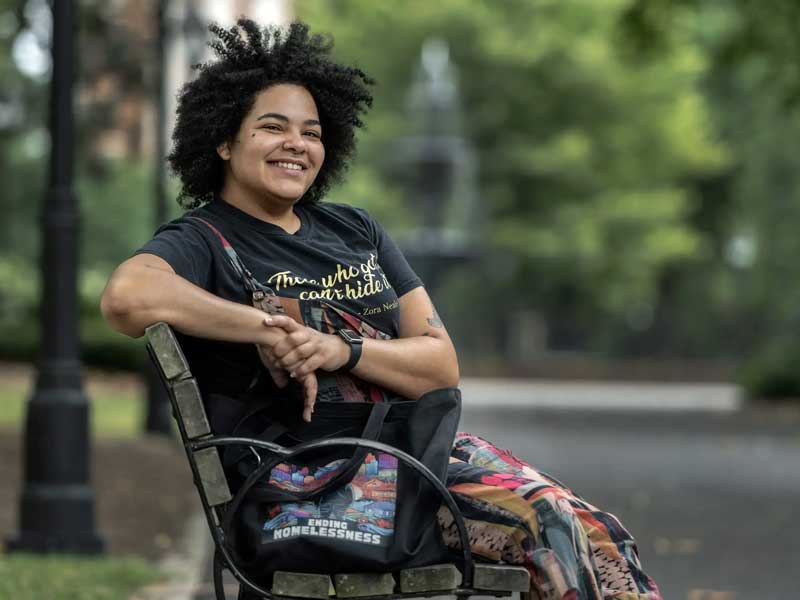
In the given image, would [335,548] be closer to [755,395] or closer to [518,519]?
[518,519]

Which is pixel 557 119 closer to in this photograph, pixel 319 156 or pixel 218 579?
pixel 319 156

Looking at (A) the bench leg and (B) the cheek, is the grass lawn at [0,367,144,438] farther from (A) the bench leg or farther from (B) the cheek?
(A) the bench leg

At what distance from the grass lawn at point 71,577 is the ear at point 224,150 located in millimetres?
2849

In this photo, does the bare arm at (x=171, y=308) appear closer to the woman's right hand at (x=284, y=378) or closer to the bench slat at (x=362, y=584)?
the woman's right hand at (x=284, y=378)

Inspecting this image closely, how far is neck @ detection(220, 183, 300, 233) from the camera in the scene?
4438 millimetres

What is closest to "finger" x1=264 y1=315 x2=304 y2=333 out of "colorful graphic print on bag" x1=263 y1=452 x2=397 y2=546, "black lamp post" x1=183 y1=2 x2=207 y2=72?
"colorful graphic print on bag" x1=263 y1=452 x2=397 y2=546

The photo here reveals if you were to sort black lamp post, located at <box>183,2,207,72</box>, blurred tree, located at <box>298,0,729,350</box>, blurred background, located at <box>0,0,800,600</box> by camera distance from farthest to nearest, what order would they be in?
blurred tree, located at <box>298,0,729,350</box> < blurred background, located at <box>0,0,800,600</box> < black lamp post, located at <box>183,2,207,72</box>

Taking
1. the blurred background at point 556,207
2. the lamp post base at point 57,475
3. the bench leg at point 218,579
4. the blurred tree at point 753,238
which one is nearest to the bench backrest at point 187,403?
the bench leg at point 218,579

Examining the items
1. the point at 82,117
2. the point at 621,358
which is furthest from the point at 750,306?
the point at 82,117

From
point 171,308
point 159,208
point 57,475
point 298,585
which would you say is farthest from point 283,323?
point 159,208

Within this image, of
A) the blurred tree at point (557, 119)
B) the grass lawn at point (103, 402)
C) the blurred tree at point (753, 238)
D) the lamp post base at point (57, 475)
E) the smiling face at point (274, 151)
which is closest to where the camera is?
the smiling face at point (274, 151)

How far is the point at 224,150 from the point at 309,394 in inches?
27.7

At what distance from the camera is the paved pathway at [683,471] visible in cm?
875

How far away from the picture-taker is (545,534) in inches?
157
